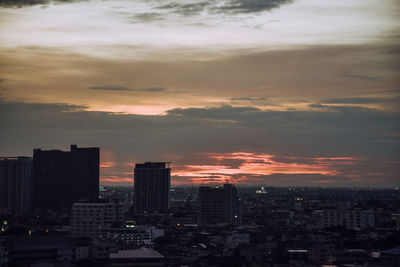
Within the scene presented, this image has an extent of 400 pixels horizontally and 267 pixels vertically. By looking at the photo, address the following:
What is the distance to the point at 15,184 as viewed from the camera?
62.3 metres

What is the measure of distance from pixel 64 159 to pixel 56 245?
4212 cm

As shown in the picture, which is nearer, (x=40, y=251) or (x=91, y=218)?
(x=40, y=251)

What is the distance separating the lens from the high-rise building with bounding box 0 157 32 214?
61.2m

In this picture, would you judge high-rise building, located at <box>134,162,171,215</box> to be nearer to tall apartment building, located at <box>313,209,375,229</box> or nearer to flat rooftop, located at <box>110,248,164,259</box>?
tall apartment building, located at <box>313,209,375,229</box>

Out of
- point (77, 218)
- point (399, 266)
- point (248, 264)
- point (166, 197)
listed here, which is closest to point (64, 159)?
point (166, 197)

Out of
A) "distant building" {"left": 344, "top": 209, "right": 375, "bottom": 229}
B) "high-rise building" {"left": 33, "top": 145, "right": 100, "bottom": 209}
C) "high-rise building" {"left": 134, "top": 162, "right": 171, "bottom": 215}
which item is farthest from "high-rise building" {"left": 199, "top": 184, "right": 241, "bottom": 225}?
"high-rise building" {"left": 134, "top": 162, "right": 171, "bottom": 215}

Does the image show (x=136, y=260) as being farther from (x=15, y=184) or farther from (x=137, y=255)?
(x=15, y=184)

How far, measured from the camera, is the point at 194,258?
1130 inches

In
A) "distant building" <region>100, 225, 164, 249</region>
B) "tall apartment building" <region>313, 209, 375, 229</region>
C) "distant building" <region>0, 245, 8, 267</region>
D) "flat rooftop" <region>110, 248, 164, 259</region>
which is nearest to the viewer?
"distant building" <region>0, 245, 8, 267</region>

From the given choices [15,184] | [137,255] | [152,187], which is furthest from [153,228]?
[152,187]

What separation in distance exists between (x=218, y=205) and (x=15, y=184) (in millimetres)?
18112

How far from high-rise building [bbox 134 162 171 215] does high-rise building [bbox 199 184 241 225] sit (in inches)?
505

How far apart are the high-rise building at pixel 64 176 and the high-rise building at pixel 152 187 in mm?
6228

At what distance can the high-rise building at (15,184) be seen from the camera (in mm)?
61250
